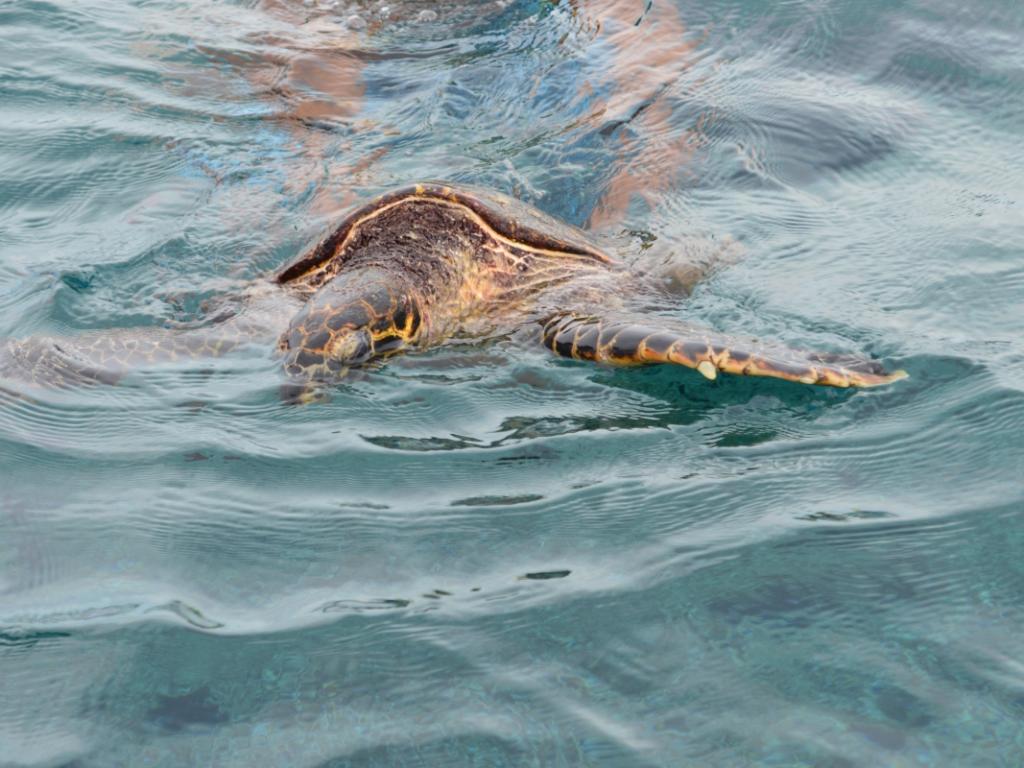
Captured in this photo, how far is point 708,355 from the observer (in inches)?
186

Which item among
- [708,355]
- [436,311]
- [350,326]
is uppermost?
[708,355]

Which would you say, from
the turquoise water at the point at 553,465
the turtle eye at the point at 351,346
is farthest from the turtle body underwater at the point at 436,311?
the turquoise water at the point at 553,465

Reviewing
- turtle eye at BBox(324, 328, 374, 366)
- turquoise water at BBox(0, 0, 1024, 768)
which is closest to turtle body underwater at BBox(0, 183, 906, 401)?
turtle eye at BBox(324, 328, 374, 366)

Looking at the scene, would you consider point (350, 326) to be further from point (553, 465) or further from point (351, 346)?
point (553, 465)

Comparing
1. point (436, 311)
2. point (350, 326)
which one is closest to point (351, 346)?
point (350, 326)

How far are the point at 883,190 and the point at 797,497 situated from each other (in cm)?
353

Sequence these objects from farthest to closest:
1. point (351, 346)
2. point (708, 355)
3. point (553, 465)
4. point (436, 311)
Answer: point (436, 311), point (351, 346), point (708, 355), point (553, 465)

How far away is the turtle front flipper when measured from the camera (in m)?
4.57

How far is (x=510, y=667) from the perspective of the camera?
337 cm

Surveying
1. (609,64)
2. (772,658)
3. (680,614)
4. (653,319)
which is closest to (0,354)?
(653,319)

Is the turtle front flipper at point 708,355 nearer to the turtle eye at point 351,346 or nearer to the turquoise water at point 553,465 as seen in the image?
the turquoise water at point 553,465

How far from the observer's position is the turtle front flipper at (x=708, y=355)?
15.0 ft

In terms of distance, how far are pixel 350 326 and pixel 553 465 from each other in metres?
1.46

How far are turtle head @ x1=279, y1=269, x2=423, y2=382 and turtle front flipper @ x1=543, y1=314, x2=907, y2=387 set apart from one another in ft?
2.78
